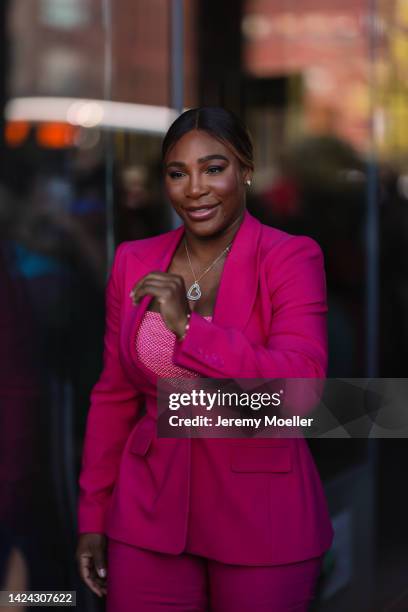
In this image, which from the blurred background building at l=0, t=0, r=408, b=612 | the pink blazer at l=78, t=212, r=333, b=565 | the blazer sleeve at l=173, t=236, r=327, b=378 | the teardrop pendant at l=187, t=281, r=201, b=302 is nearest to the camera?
the blazer sleeve at l=173, t=236, r=327, b=378

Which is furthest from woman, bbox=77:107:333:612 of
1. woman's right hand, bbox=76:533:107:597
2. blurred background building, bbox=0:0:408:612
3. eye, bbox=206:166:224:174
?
blurred background building, bbox=0:0:408:612

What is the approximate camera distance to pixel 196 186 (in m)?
2.27

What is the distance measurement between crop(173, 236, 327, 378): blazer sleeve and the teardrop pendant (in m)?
0.12

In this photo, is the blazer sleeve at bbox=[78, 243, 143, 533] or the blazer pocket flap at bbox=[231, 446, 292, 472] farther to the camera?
the blazer sleeve at bbox=[78, 243, 143, 533]

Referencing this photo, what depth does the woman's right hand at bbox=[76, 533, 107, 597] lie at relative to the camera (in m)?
2.55

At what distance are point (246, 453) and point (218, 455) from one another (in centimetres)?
6

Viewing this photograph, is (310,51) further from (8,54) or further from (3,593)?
(3,593)

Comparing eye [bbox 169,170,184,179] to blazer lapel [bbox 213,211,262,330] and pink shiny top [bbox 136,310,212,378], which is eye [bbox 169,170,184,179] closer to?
blazer lapel [bbox 213,211,262,330]

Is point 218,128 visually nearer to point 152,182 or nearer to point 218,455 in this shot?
point 218,455

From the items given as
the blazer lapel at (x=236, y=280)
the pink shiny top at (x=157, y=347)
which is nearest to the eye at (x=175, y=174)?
the blazer lapel at (x=236, y=280)

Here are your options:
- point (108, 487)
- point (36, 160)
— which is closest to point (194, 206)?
point (108, 487)

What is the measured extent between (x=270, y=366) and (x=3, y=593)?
159 cm

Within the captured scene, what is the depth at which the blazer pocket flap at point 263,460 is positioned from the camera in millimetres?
2307

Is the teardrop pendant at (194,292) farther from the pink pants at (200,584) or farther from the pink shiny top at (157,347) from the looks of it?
the pink pants at (200,584)
